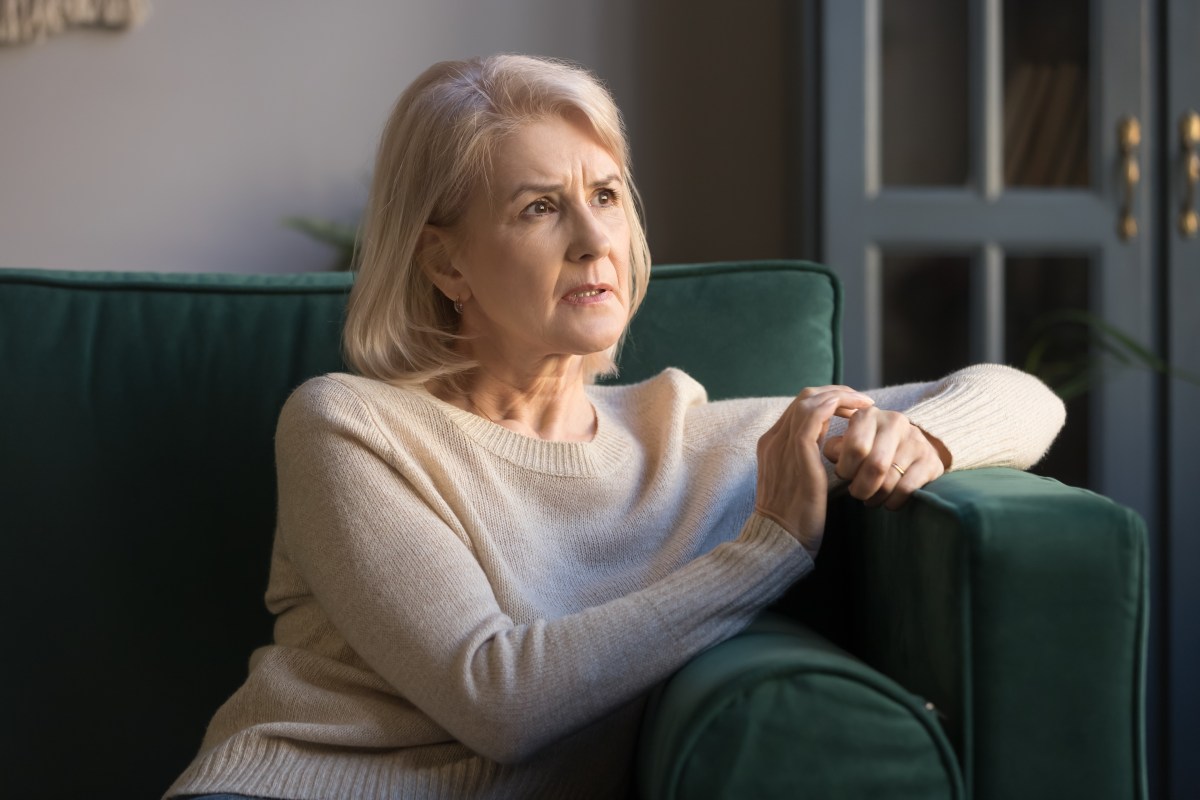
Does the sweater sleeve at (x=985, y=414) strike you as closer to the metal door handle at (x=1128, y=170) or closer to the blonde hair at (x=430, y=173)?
the blonde hair at (x=430, y=173)

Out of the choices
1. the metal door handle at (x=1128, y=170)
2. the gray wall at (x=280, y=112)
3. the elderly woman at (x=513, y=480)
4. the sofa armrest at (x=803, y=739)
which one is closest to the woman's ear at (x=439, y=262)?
the elderly woman at (x=513, y=480)

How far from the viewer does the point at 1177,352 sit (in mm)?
2281

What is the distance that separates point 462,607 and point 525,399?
380mm

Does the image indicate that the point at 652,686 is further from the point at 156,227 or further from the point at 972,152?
the point at 156,227

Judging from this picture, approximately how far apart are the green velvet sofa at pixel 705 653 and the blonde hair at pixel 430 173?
0.17 metres

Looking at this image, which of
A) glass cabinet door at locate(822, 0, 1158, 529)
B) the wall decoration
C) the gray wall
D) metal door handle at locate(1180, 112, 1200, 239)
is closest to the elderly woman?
glass cabinet door at locate(822, 0, 1158, 529)

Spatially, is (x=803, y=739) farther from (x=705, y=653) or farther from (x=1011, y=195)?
(x=1011, y=195)

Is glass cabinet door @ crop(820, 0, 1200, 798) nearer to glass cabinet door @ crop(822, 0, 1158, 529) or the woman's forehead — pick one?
glass cabinet door @ crop(822, 0, 1158, 529)

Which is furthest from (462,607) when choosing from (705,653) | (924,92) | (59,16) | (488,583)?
(59,16)

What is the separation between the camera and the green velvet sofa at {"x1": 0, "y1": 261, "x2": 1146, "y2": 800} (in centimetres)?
87

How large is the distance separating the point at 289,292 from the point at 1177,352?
1.70m

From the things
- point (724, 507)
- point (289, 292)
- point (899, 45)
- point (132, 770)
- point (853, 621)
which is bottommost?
point (132, 770)

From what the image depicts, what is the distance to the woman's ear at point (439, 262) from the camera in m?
1.35

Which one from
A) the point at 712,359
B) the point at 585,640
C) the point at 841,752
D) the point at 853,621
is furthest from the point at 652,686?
the point at 712,359
